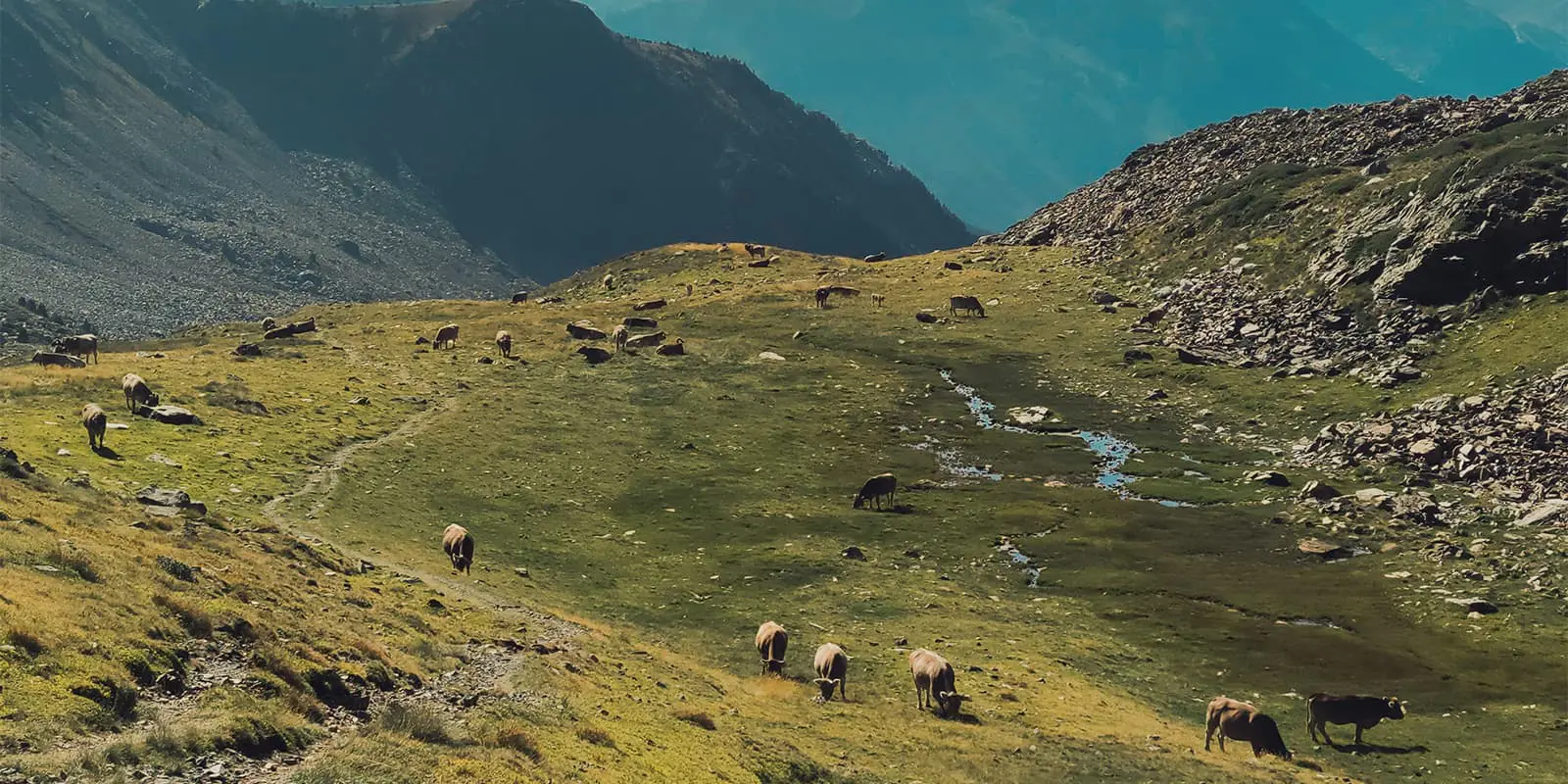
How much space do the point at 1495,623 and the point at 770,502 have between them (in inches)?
1478

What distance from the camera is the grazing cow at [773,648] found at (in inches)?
1597

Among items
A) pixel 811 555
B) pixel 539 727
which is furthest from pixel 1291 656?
pixel 539 727

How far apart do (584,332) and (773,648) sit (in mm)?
84723

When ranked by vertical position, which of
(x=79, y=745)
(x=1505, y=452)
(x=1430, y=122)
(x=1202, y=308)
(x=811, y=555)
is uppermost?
(x=1430, y=122)

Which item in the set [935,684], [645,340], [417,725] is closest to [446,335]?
[645,340]

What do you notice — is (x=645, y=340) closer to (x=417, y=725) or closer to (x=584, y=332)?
(x=584, y=332)

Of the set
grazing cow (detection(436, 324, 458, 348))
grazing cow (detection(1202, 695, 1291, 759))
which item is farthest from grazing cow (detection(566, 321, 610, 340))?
grazing cow (detection(1202, 695, 1291, 759))

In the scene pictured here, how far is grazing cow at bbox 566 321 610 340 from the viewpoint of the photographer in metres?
121

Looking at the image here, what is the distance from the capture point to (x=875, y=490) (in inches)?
2753

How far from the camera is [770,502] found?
228 ft

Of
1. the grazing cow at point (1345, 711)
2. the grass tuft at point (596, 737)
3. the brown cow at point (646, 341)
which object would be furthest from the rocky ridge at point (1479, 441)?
the brown cow at point (646, 341)

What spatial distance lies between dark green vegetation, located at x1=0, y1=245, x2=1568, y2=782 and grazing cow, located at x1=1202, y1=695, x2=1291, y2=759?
909mm

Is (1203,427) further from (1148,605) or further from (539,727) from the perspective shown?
(539,727)

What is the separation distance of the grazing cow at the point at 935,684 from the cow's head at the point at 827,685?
8.47 feet
